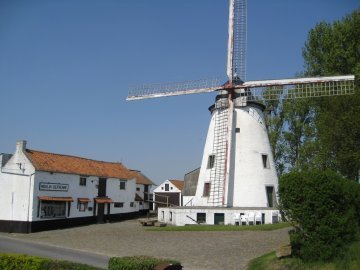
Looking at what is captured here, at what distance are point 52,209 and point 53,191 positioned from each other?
4.98ft

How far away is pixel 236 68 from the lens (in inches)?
1350

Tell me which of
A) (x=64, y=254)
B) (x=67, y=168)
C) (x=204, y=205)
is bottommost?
(x=64, y=254)

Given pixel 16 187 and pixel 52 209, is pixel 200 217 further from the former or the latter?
pixel 16 187

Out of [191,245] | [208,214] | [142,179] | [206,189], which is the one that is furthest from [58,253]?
[142,179]

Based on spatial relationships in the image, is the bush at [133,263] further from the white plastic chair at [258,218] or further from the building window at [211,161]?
the building window at [211,161]

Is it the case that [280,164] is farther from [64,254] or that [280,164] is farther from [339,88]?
[64,254]

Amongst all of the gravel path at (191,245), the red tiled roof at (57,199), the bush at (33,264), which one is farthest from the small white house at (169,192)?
the bush at (33,264)

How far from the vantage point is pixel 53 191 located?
117 ft

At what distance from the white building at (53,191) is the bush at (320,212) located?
999 inches

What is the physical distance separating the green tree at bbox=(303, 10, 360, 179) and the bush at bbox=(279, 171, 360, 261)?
626 inches

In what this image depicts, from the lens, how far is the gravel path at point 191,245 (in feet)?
59.1

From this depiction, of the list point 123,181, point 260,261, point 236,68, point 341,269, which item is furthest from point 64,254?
point 123,181

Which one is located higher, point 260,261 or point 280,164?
point 280,164

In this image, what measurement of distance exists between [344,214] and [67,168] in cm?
2963
